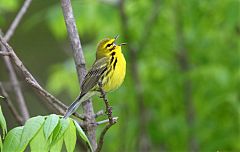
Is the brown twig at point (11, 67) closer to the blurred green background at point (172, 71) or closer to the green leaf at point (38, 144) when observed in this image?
the green leaf at point (38, 144)

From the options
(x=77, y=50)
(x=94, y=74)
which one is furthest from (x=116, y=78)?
(x=77, y=50)

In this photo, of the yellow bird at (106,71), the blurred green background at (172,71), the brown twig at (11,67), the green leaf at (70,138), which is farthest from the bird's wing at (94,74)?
the blurred green background at (172,71)

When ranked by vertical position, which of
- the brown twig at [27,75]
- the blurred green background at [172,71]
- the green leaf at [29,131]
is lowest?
the blurred green background at [172,71]

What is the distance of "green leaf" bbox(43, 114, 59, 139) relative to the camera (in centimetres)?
290

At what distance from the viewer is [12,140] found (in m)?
2.92

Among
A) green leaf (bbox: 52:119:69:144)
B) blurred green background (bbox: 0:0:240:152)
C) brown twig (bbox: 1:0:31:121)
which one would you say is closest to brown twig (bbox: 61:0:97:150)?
brown twig (bbox: 1:0:31:121)

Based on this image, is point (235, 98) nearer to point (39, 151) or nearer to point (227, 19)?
point (227, 19)

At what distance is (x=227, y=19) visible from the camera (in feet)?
20.1

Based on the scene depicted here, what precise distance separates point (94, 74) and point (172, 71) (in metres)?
2.07

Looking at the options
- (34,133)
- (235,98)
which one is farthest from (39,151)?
(235,98)

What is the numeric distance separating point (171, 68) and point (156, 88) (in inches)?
11.3

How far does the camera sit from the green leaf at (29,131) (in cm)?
286

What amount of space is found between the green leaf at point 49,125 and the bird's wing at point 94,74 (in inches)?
38.5

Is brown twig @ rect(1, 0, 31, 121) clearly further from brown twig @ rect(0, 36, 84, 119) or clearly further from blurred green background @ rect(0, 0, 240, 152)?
blurred green background @ rect(0, 0, 240, 152)
